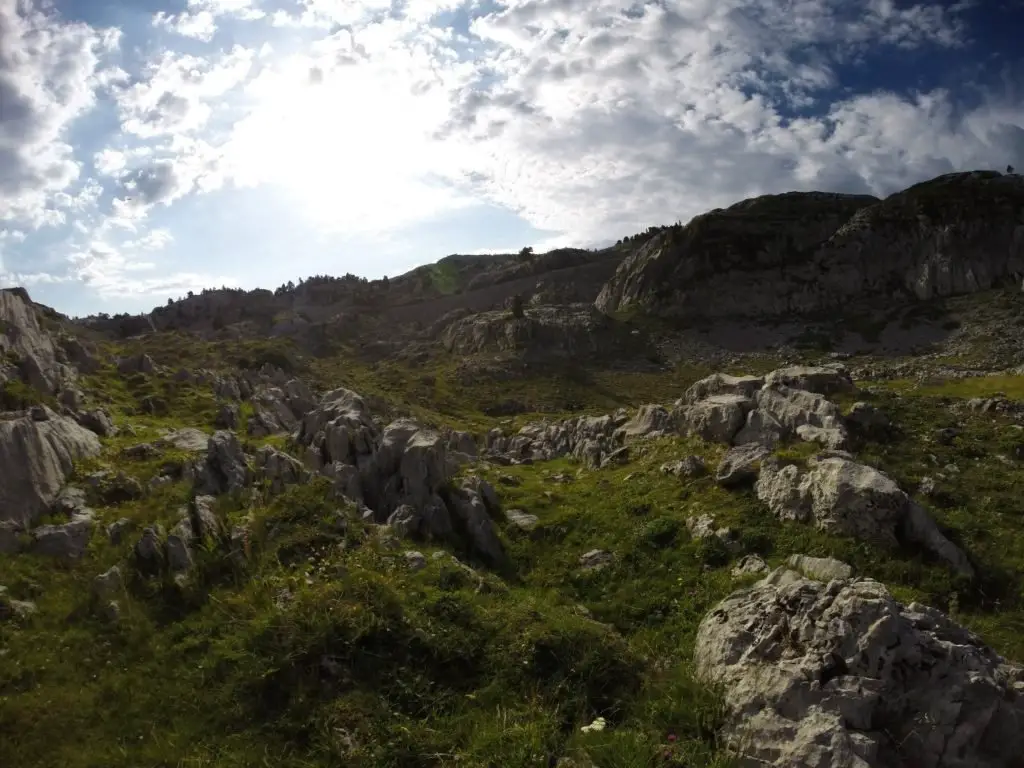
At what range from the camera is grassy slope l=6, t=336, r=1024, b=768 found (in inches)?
378

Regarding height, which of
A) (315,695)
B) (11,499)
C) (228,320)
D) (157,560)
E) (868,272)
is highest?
(228,320)

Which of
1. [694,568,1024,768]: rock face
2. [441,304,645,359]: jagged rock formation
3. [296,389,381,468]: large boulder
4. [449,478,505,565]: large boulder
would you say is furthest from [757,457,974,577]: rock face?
[441,304,645,359]: jagged rock formation

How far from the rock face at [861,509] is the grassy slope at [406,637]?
0.59 metres

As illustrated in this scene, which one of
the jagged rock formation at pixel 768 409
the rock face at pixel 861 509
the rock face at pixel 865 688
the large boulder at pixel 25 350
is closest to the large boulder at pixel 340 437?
the large boulder at pixel 25 350

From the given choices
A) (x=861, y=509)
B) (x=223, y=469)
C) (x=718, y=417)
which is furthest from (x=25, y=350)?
(x=861, y=509)

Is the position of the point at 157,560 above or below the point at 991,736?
above

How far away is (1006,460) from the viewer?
22781mm

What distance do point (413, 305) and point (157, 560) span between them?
178m

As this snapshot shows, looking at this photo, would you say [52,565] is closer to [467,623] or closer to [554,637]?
[467,623]

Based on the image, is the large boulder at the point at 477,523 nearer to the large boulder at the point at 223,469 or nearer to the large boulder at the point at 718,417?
the large boulder at the point at 223,469

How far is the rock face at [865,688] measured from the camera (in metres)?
8.20

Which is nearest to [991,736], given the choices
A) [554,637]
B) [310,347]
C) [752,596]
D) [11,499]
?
[752,596]

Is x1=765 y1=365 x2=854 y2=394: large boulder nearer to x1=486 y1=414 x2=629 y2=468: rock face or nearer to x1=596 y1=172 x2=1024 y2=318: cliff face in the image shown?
x1=486 y1=414 x2=629 y2=468: rock face

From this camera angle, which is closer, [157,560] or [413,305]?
[157,560]
